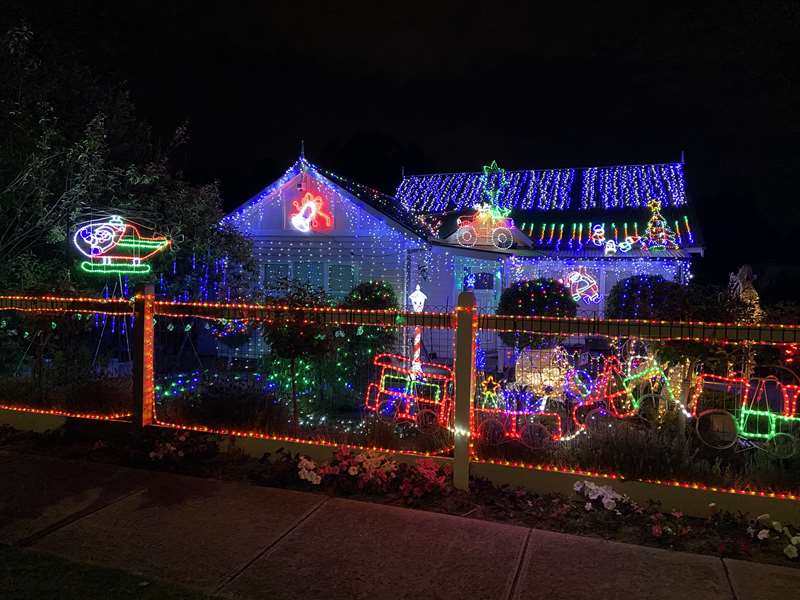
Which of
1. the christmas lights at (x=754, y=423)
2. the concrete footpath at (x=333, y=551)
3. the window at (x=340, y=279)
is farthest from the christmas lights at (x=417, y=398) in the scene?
the window at (x=340, y=279)

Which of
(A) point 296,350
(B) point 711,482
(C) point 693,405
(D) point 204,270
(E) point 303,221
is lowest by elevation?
(B) point 711,482

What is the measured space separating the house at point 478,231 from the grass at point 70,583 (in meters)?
7.66

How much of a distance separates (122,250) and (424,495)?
777 centimetres

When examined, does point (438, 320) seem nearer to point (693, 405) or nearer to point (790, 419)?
point (693, 405)

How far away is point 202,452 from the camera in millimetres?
6059

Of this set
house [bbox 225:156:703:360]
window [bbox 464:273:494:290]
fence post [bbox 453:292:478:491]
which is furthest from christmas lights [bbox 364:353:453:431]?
window [bbox 464:273:494:290]

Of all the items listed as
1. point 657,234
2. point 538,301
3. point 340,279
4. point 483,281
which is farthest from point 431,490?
point 657,234

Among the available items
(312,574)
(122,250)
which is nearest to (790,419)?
(312,574)

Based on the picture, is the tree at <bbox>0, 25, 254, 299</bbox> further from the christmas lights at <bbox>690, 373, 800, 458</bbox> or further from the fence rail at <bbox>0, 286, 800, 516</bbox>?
the christmas lights at <bbox>690, 373, 800, 458</bbox>

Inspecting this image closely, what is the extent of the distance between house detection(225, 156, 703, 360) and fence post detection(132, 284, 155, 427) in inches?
186

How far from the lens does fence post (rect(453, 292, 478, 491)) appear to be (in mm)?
5371

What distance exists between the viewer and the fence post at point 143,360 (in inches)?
264

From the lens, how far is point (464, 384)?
549 cm

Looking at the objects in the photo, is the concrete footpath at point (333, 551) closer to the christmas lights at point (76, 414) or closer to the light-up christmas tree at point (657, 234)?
the christmas lights at point (76, 414)
